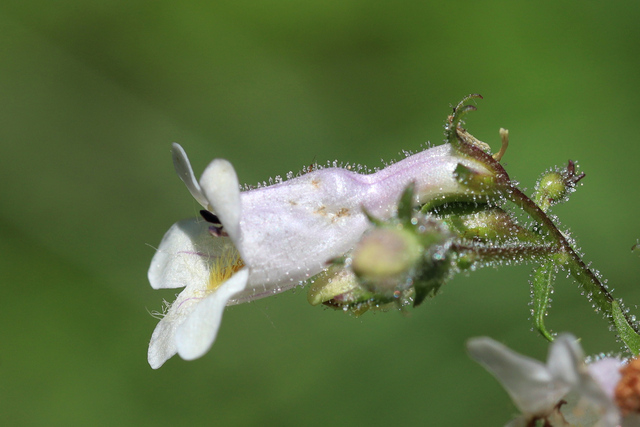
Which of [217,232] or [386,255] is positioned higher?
[217,232]

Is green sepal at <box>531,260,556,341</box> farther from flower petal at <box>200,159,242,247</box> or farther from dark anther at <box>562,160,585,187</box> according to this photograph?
flower petal at <box>200,159,242,247</box>

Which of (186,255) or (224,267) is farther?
(186,255)

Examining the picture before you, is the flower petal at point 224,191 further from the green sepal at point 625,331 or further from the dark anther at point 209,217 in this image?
the green sepal at point 625,331

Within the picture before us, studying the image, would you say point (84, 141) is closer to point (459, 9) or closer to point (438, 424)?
point (459, 9)

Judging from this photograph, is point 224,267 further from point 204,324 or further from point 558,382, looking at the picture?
point 558,382

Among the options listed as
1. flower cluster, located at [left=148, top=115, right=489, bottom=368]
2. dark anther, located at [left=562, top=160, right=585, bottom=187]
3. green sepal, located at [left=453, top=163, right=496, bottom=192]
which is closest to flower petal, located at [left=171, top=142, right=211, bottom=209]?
flower cluster, located at [left=148, top=115, right=489, bottom=368]

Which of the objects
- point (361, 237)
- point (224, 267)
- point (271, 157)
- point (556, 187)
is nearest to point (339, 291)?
point (361, 237)
